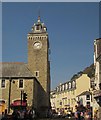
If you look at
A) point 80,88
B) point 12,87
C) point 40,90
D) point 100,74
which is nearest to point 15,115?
point 100,74

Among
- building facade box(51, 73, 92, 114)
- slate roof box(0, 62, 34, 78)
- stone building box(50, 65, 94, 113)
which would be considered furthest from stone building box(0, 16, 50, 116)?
building facade box(51, 73, 92, 114)

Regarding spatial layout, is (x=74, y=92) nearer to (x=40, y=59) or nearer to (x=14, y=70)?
(x=40, y=59)

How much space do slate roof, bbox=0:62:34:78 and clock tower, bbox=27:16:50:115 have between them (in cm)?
637

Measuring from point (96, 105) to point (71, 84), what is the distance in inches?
1835

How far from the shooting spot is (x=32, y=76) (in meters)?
50.8

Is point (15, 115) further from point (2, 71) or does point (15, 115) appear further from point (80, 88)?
point (80, 88)

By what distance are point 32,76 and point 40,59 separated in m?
13.0

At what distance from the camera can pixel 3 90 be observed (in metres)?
51.4

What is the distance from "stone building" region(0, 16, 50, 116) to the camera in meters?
50.5

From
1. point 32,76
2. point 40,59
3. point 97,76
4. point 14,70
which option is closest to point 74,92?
point 40,59

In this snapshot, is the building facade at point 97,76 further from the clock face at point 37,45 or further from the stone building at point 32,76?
the clock face at point 37,45

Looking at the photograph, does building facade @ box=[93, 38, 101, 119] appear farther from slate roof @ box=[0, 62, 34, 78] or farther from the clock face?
the clock face

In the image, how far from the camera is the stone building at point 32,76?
50.5 metres

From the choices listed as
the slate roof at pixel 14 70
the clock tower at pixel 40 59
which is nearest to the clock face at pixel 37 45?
the clock tower at pixel 40 59
